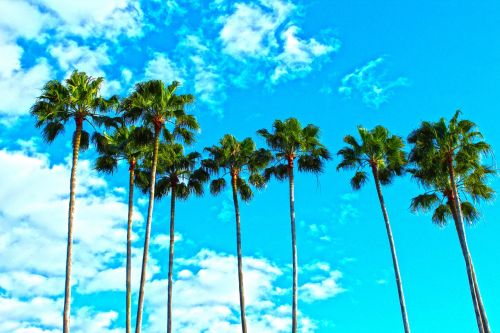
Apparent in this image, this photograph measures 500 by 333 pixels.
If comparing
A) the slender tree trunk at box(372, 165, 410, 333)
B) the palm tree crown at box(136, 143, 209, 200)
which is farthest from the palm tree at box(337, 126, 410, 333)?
the palm tree crown at box(136, 143, 209, 200)

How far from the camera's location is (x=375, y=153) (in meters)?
44.0

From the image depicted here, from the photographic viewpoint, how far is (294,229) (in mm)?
45219

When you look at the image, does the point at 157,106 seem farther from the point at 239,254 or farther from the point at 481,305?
the point at 481,305

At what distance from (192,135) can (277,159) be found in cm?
697

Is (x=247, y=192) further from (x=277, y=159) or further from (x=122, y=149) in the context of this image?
(x=122, y=149)

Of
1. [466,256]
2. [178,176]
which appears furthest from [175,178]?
[466,256]

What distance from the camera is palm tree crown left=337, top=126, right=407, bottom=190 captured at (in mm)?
44094

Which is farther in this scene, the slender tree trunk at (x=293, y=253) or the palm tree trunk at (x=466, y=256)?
the slender tree trunk at (x=293, y=253)

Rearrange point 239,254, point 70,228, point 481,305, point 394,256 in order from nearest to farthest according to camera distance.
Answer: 1. point 70,228
2. point 481,305
3. point 394,256
4. point 239,254

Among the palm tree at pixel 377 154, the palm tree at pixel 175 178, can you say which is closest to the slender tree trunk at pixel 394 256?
the palm tree at pixel 377 154

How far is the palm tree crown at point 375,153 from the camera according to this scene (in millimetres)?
44094

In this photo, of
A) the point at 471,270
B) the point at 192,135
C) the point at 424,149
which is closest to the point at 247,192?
the point at 192,135

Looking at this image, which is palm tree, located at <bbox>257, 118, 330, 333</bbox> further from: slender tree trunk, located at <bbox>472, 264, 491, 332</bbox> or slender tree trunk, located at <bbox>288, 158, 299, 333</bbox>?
slender tree trunk, located at <bbox>472, 264, 491, 332</bbox>

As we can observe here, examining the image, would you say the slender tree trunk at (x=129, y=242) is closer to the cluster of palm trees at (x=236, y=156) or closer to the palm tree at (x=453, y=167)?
the cluster of palm trees at (x=236, y=156)
